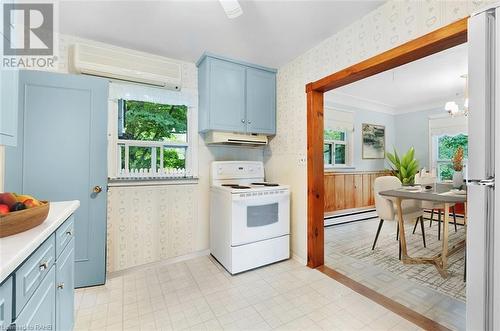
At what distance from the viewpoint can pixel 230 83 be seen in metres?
2.64

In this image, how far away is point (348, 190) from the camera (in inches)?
179

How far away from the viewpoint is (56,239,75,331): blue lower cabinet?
1.18 m

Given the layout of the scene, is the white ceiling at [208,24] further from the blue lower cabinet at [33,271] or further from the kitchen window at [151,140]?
the blue lower cabinet at [33,271]

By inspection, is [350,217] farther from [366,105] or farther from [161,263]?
[161,263]

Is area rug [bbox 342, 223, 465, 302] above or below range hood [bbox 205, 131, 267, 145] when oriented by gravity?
below

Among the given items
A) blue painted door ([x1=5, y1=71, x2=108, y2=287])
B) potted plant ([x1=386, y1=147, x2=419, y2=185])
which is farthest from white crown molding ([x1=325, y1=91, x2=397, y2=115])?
blue painted door ([x1=5, y1=71, x2=108, y2=287])

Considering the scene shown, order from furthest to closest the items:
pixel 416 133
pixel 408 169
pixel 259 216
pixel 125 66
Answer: pixel 416 133
pixel 408 169
pixel 259 216
pixel 125 66

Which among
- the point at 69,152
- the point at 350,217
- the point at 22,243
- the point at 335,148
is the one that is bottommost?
the point at 350,217

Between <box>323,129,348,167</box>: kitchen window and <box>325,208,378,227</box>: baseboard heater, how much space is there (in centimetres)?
100

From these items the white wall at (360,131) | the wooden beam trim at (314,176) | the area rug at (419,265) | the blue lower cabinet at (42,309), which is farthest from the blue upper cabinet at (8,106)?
the white wall at (360,131)

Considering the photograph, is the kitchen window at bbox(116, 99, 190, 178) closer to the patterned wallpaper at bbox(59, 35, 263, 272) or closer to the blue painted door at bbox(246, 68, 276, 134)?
the patterned wallpaper at bbox(59, 35, 263, 272)

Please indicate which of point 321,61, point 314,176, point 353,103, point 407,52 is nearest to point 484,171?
point 407,52

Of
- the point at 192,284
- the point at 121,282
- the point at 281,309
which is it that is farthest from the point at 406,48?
the point at 121,282

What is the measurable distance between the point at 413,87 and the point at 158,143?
4.24 metres
